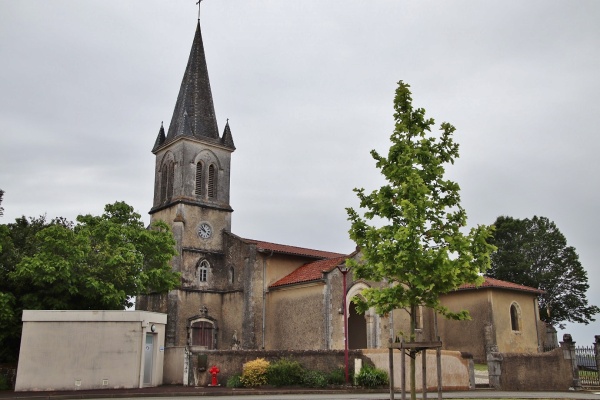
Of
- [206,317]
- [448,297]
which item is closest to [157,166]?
[206,317]

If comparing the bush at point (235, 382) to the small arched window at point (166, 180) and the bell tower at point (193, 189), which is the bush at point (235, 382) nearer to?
the bell tower at point (193, 189)

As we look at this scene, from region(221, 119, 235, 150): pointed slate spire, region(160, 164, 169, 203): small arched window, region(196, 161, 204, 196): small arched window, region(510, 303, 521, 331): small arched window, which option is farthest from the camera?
region(221, 119, 235, 150): pointed slate spire

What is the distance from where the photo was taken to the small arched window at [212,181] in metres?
43.4

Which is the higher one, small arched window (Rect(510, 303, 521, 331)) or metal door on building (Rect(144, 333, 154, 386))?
small arched window (Rect(510, 303, 521, 331))

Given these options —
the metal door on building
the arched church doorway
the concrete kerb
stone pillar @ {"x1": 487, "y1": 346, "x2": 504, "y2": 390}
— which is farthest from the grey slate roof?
stone pillar @ {"x1": 487, "y1": 346, "x2": 504, "y2": 390}

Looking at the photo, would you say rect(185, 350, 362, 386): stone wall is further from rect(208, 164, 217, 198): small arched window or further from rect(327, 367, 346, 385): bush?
rect(208, 164, 217, 198): small arched window

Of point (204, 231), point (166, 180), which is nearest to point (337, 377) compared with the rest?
point (204, 231)

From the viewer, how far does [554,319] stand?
56281 mm

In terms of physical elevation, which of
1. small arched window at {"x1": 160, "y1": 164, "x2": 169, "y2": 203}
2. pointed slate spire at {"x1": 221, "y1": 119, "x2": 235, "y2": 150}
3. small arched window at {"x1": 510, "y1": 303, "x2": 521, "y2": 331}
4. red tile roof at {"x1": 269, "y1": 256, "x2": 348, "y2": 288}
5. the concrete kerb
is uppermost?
pointed slate spire at {"x1": 221, "y1": 119, "x2": 235, "y2": 150}

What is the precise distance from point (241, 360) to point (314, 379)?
3.39m

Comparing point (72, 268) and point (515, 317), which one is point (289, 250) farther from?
point (72, 268)

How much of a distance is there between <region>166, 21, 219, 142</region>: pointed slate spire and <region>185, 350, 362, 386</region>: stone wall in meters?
20.8

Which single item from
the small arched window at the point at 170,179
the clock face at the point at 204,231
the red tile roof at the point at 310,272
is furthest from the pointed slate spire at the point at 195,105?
the red tile roof at the point at 310,272

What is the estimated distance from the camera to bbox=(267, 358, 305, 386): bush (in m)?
25.2
